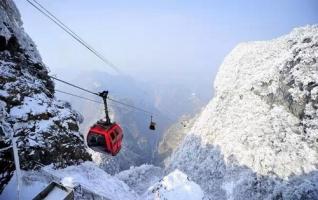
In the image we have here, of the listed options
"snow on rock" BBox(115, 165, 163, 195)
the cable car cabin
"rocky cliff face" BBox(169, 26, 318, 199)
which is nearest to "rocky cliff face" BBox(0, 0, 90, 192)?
the cable car cabin

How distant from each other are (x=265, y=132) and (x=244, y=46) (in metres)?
36.5

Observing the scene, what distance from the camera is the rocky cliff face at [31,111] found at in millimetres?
15457

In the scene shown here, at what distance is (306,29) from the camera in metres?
53.7

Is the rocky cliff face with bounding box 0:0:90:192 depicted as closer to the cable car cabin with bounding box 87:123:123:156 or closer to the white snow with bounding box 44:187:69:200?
the cable car cabin with bounding box 87:123:123:156

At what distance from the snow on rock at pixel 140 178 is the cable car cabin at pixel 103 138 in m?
28.1

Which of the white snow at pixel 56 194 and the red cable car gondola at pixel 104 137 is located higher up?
the white snow at pixel 56 194

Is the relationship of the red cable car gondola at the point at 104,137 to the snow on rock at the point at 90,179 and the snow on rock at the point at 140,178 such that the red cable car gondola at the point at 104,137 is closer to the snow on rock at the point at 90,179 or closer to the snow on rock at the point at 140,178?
the snow on rock at the point at 90,179

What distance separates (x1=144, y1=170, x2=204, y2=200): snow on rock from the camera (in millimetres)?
31900

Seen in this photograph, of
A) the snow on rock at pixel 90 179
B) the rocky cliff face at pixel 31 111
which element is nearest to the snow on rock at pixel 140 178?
the snow on rock at pixel 90 179

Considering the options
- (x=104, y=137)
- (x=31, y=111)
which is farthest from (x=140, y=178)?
(x=31, y=111)

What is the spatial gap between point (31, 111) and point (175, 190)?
22.2 m

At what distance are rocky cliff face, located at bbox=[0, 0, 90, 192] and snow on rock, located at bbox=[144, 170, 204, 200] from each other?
1496 centimetres

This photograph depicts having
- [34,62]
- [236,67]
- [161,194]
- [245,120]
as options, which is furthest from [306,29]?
[34,62]

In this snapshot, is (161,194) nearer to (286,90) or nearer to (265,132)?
(265,132)
